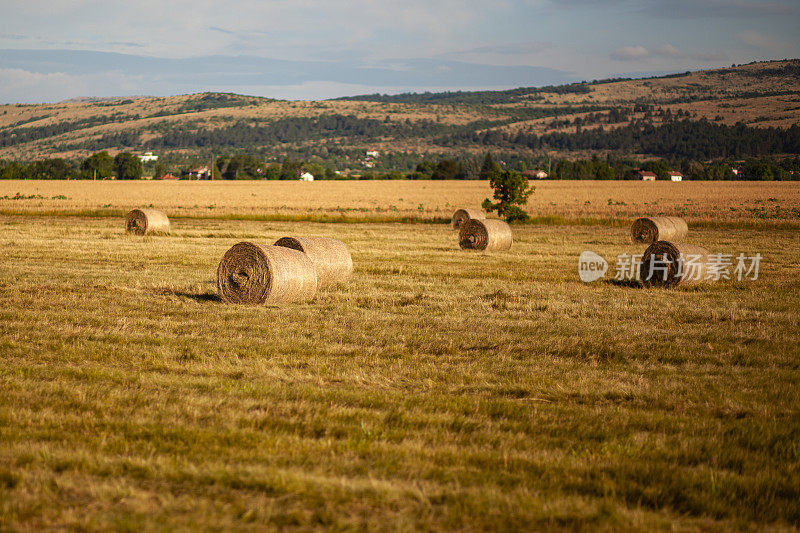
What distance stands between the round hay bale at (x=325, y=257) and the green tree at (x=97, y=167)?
112092 millimetres

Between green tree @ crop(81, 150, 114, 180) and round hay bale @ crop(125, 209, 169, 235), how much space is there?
3786 inches

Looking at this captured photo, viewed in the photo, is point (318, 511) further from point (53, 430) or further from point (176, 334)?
point (176, 334)

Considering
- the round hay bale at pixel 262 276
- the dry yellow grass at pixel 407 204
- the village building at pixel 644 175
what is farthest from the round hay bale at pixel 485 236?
the village building at pixel 644 175

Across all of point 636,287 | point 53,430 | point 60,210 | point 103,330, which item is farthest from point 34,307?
point 60,210

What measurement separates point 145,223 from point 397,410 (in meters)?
24.4

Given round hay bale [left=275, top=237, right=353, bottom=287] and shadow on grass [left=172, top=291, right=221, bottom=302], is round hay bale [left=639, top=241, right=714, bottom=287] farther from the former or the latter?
shadow on grass [left=172, top=291, right=221, bottom=302]

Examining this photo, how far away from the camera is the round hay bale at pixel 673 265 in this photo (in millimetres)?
16250

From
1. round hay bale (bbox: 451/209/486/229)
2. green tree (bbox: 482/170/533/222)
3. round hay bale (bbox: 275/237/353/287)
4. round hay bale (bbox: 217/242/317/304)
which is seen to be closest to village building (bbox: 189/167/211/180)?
green tree (bbox: 482/170/533/222)

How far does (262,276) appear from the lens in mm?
12906

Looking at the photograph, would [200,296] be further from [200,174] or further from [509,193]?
[200,174]

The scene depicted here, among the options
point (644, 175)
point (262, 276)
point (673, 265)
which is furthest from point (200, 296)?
point (644, 175)

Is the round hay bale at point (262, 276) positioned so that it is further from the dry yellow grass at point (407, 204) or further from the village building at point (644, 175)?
the village building at point (644, 175)

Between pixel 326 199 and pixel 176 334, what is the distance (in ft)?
187

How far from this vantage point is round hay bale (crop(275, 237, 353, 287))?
1526 cm
